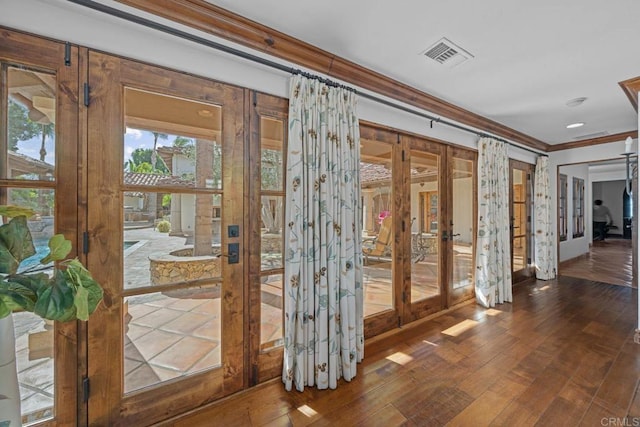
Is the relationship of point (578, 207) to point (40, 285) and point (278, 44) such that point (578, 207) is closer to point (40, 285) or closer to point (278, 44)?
point (278, 44)

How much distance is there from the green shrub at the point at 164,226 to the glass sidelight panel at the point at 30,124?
55 centimetres

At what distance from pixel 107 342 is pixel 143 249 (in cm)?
54

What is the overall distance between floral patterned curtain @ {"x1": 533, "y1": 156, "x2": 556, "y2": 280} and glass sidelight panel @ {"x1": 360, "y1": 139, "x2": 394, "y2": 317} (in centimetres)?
376

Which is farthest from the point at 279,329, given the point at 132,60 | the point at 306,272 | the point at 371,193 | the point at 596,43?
the point at 596,43

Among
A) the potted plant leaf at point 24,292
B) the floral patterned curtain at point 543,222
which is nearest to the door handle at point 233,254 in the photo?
the potted plant leaf at point 24,292

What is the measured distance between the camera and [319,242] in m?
2.12

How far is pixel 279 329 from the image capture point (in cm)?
218

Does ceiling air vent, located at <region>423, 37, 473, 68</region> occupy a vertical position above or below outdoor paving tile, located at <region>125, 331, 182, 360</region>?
above

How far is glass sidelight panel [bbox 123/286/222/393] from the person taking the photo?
1.69 m

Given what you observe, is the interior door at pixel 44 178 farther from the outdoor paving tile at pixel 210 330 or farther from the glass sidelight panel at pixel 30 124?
the outdoor paving tile at pixel 210 330

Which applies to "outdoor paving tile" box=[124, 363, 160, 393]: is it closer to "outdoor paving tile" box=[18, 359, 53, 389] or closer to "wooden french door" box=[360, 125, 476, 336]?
"outdoor paving tile" box=[18, 359, 53, 389]

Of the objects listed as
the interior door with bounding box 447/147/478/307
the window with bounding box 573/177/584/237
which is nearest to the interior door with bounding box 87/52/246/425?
the interior door with bounding box 447/147/478/307

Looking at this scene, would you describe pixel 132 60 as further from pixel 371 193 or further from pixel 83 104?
pixel 371 193

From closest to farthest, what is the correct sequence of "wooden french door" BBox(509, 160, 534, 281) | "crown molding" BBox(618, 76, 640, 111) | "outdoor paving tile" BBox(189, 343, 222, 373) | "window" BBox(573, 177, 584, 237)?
"outdoor paving tile" BBox(189, 343, 222, 373) → "crown molding" BBox(618, 76, 640, 111) → "wooden french door" BBox(509, 160, 534, 281) → "window" BBox(573, 177, 584, 237)
